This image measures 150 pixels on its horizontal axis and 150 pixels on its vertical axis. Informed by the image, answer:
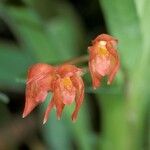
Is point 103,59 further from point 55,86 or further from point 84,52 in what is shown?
point 84,52

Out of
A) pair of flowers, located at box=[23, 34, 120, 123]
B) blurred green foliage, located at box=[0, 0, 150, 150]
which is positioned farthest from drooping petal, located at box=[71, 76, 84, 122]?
blurred green foliage, located at box=[0, 0, 150, 150]

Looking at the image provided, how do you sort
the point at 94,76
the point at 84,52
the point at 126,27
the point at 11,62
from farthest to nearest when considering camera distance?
the point at 84,52
the point at 11,62
the point at 126,27
the point at 94,76

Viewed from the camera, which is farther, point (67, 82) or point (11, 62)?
point (11, 62)

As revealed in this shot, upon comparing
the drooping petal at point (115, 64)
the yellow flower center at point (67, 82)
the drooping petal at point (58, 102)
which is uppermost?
the drooping petal at point (115, 64)

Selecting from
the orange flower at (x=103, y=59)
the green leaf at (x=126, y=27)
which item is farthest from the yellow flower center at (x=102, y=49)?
the green leaf at (x=126, y=27)

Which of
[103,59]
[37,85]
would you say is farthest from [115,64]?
[37,85]

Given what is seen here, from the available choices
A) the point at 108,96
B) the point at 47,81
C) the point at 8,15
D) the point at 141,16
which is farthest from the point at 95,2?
the point at 47,81

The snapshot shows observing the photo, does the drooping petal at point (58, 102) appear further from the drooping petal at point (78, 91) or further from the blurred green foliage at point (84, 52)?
the blurred green foliage at point (84, 52)
